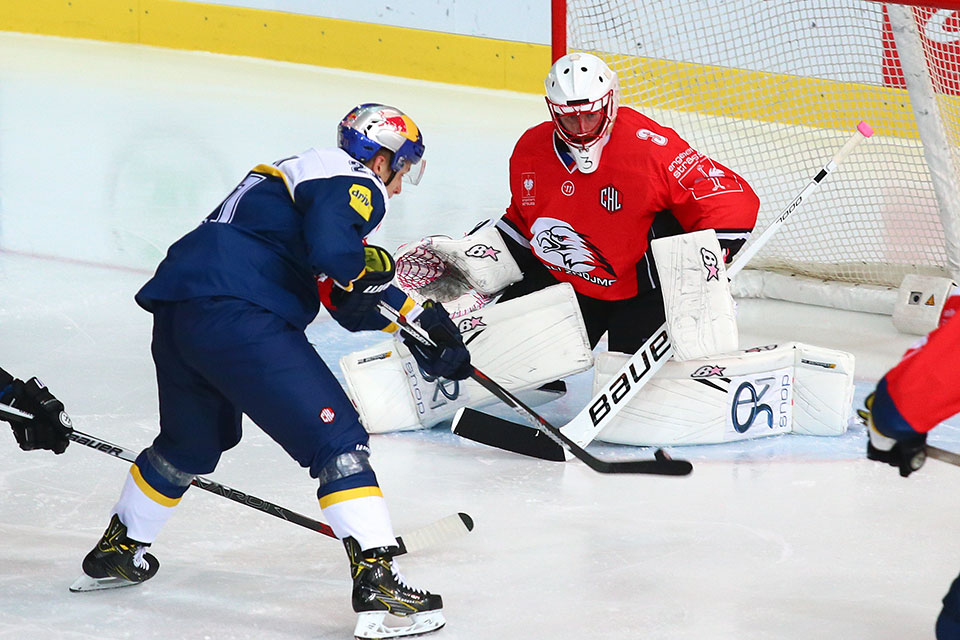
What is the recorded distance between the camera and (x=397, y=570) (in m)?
2.50

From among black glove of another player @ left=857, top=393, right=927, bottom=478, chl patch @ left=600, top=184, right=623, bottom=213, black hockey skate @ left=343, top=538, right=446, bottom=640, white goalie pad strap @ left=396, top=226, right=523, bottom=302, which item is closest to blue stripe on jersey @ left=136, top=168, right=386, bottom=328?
black hockey skate @ left=343, top=538, right=446, bottom=640

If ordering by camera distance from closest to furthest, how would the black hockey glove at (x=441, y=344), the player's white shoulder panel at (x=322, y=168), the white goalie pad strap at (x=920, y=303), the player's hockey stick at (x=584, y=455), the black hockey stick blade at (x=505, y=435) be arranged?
the player's white shoulder panel at (x=322, y=168) < the black hockey glove at (x=441, y=344) < the player's hockey stick at (x=584, y=455) < the black hockey stick blade at (x=505, y=435) < the white goalie pad strap at (x=920, y=303)

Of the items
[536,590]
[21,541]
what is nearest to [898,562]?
[536,590]

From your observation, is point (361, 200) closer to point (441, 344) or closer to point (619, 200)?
point (441, 344)

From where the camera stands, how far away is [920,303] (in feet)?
15.0

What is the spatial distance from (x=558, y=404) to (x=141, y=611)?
65.6 inches

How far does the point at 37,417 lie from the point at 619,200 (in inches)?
64.8

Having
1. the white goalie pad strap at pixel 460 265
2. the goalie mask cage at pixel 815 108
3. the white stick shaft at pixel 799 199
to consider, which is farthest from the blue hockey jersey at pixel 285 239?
the goalie mask cage at pixel 815 108

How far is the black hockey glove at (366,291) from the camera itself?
8.68 feet

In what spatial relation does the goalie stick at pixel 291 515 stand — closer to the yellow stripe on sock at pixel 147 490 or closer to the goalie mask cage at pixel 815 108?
the yellow stripe on sock at pixel 147 490

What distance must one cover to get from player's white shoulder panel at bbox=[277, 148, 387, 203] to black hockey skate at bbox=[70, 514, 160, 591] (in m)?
0.77

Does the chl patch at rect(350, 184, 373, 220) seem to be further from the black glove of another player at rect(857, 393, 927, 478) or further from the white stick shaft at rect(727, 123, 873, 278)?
the white stick shaft at rect(727, 123, 873, 278)

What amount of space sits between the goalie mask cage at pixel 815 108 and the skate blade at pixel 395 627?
256 cm

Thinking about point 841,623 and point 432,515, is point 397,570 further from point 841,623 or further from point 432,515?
point 841,623
